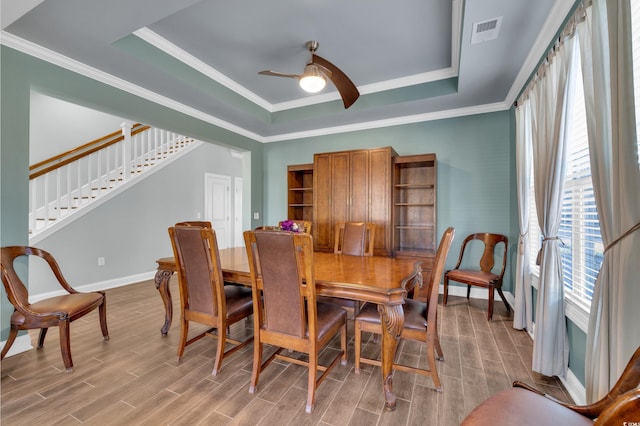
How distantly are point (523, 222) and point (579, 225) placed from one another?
1100mm

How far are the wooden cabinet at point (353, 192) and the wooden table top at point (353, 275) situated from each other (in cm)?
138

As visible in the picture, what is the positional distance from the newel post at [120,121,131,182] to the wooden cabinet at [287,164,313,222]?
108 inches

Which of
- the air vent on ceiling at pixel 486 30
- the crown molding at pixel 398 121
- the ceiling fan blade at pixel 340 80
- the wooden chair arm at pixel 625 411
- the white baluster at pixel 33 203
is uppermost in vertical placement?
the air vent on ceiling at pixel 486 30

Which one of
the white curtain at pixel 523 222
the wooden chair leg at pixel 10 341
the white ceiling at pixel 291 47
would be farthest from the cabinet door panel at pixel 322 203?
the wooden chair leg at pixel 10 341

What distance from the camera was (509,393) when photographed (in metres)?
1.10

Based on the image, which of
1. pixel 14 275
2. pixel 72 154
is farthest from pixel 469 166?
pixel 72 154

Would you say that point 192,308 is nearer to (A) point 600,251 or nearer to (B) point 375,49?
(A) point 600,251

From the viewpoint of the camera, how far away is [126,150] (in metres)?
4.75

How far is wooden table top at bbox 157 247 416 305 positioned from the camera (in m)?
1.66

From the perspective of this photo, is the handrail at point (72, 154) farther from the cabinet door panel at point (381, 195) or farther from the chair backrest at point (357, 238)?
the cabinet door panel at point (381, 195)

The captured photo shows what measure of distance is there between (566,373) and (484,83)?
288cm

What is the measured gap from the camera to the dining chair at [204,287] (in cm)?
199

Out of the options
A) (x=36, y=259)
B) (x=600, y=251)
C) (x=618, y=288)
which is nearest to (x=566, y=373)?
(x=600, y=251)

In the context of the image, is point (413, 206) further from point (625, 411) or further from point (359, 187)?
point (625, 411)
